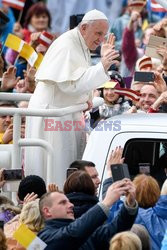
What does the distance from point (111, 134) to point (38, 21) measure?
10296 millimetres

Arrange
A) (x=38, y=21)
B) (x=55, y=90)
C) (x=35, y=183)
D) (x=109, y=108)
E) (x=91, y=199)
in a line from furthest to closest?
(x=38, y=21)
(x=109, y=108)
(x=55, y=90)
(x=35, y=183)
(x=91, y=199)

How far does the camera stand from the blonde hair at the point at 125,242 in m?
10.4

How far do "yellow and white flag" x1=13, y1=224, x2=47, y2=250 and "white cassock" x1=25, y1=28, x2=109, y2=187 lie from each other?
1.96 metres

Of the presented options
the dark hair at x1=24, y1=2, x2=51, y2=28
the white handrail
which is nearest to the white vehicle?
the white handrail

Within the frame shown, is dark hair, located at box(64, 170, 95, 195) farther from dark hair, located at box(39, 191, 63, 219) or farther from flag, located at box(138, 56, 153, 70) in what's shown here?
flag, located at box(138, 56, 153, 70)

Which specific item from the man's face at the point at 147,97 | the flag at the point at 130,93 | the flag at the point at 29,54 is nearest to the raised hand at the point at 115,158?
the man's face at the point at 147,97

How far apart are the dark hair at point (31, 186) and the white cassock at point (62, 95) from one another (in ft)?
1.35

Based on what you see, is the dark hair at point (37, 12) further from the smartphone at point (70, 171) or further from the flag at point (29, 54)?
the smartphone at point (70, 171)

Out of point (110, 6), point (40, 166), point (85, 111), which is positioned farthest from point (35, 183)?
point (110, 6)

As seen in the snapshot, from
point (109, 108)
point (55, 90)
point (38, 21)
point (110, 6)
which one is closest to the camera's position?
point (55, 90)

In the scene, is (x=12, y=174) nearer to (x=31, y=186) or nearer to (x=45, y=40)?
(x=31, y=186)

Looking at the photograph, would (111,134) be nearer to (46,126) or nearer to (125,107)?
(46,126)

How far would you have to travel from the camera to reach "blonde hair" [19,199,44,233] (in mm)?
11414

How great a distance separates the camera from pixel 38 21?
22391mm
